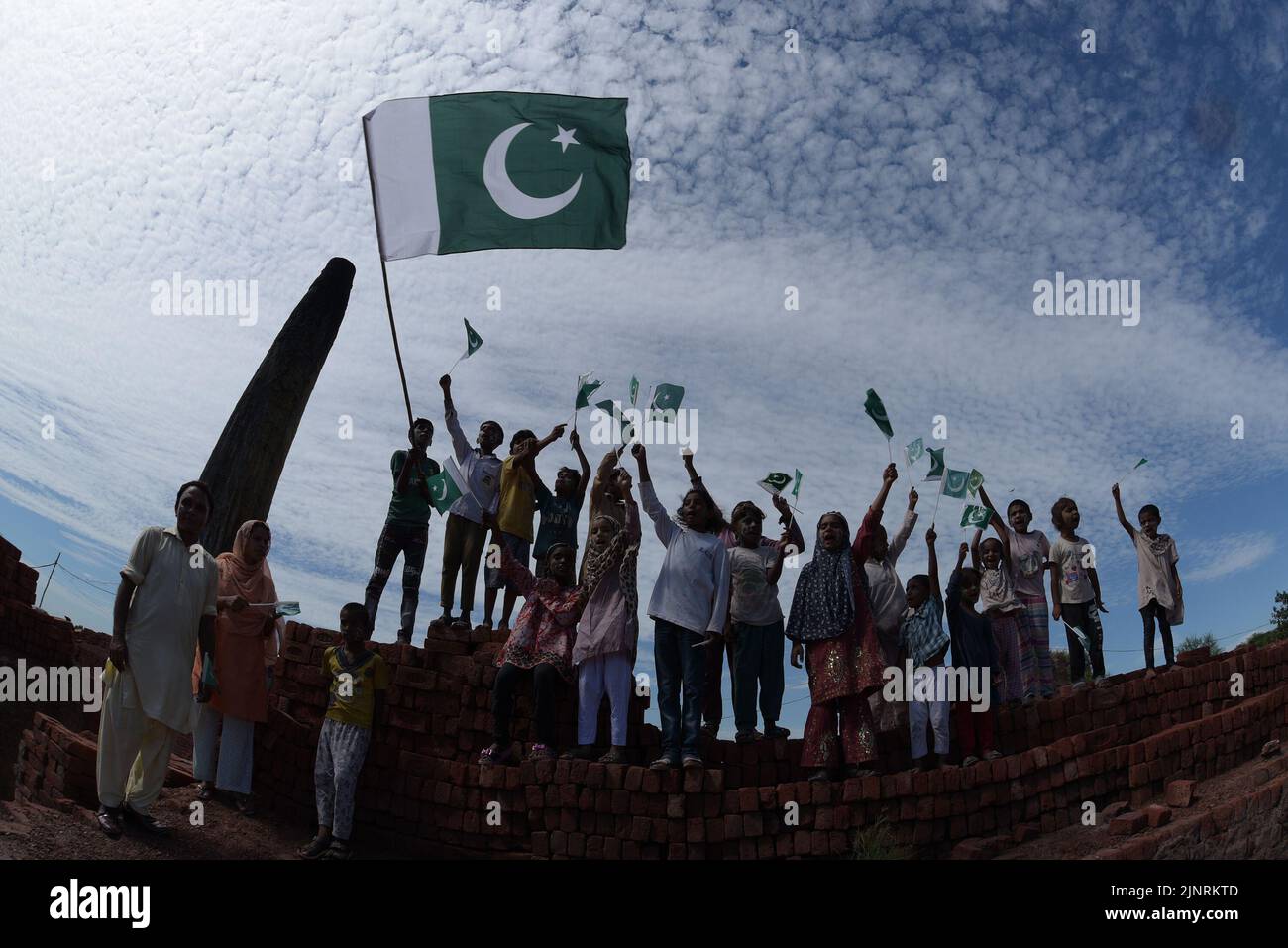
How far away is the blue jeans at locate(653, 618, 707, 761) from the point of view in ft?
19.3

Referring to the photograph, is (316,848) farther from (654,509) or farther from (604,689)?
(654,509)

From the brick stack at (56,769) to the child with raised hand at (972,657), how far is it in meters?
5.50

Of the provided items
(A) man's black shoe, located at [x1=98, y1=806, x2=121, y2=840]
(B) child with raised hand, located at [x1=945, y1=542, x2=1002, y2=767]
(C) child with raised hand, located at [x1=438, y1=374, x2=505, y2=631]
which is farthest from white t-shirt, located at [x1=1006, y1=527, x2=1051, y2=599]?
(A) man's black shoe, located at [x1=98, y1=806, x2=121, y2=840]

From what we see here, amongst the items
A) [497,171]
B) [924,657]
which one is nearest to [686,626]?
[924,657]

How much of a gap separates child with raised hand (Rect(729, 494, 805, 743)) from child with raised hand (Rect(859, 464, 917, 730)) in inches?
27.0

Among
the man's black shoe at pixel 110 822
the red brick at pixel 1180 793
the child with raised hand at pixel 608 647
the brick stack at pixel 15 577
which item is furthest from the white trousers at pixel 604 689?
the brick stack at pixel 15 577

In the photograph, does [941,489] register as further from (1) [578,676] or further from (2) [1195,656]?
(1) [578,676]

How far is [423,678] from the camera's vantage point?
260 inches

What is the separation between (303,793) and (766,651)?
3.26m

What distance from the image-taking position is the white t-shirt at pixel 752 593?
21.0ft

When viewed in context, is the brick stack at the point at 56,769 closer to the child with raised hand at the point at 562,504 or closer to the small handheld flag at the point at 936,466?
the child with raised hand at the point at 562,504

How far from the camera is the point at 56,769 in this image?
20.0 feet
